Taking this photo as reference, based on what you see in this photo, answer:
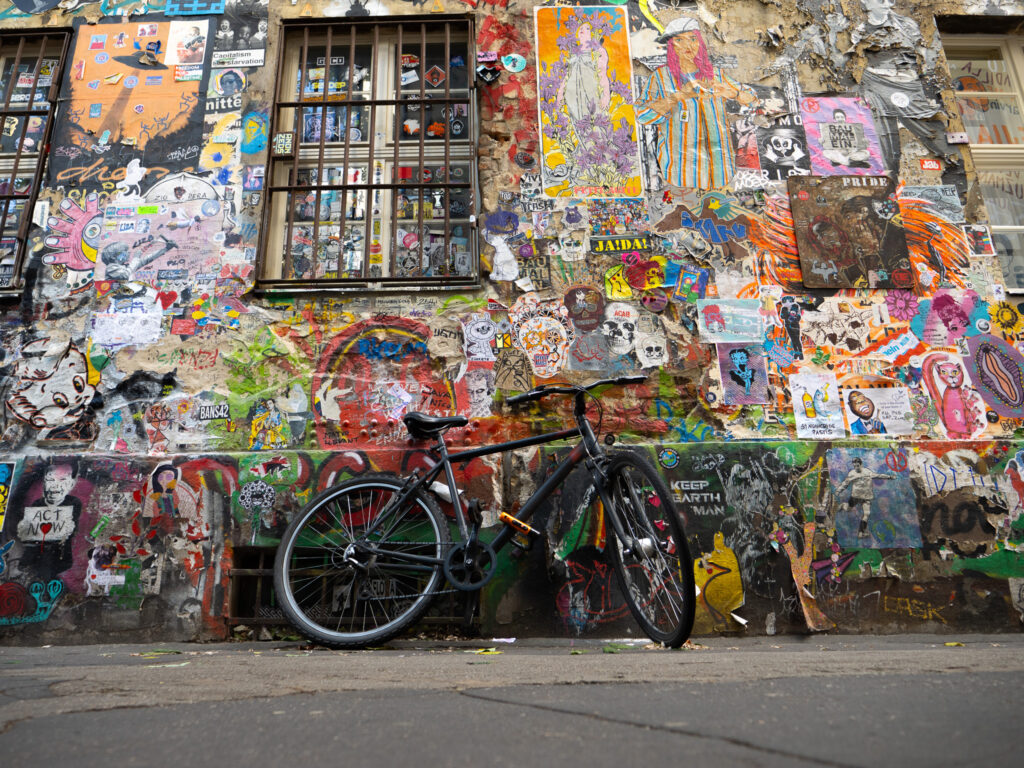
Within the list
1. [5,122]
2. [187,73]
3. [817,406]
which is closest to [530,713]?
[817,406]

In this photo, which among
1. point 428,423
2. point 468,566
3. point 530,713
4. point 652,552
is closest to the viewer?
point 530,713

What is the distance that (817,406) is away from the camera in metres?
3.93

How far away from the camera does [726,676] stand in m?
1.88

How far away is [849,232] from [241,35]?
13.3 ft

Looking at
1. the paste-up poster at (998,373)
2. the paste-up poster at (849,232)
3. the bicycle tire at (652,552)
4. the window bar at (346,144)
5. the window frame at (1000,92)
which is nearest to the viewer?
the bicycle tire at (652,552)

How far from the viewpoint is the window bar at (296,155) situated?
4215mm

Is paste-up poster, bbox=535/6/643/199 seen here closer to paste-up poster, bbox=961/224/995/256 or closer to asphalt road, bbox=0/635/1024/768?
paste-up poster, bbox=961/224/995/256

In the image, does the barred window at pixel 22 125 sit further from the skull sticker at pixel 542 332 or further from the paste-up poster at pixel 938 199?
the paste-up poster at pixel 938 199

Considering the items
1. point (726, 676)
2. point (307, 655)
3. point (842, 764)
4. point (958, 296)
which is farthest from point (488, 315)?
point (842, 764)

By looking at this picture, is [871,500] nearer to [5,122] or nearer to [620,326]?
[620,326]

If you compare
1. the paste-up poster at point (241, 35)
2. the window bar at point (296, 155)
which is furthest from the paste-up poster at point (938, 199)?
the paste-up poster at point (241, 35)

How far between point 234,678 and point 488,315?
2456 millimetres

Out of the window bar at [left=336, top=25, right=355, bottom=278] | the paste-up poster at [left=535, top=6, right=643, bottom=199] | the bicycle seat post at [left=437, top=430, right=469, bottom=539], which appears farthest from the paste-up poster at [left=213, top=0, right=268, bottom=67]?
the bicycle seat post at [left=437, top=430, right=469, bottom=539]

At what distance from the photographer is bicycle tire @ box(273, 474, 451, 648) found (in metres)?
3.17
